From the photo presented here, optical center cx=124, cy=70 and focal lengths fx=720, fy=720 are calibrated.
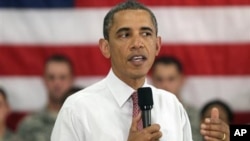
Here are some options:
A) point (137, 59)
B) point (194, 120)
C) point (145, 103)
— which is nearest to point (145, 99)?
point (145, 103)

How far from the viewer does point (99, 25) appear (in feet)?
12.6

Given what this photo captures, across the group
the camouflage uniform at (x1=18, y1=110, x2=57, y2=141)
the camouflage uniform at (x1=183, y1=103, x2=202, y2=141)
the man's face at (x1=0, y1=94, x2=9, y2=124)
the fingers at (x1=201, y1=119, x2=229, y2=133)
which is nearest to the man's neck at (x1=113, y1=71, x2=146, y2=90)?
the fingers at (x1=201, y1=119, x2=229, y2=133)

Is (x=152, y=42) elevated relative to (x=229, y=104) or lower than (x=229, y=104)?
elevated

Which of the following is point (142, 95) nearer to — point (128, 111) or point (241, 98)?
point (128, 111)

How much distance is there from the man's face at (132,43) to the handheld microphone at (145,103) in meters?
0.07

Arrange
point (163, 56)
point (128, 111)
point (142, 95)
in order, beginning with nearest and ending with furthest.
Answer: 1. point (142, 95)
2. point (128, 111)
3. point (163, 56)

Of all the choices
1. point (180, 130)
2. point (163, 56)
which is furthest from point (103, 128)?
point (163, 56)

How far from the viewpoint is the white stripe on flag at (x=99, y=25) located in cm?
381

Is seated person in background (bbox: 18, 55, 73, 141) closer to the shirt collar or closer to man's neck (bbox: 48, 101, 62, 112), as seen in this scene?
man's neck (bbox: 48, 101, 62, 112)

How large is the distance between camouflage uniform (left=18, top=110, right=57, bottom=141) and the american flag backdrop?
0.93ft

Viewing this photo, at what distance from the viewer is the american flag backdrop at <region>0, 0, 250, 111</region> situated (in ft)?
12.5

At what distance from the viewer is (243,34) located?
382 centimetres

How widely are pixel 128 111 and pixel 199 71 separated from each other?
2.01 m

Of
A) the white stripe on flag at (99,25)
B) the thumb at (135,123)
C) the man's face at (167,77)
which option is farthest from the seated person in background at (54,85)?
the thumb at (135,123)
